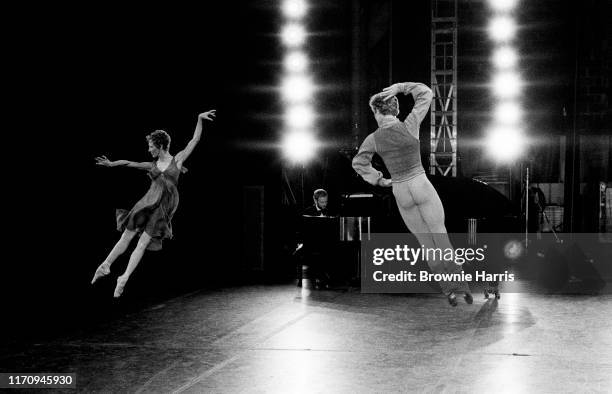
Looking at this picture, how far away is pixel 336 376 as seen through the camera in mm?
4180

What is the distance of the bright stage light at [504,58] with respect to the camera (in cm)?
1361

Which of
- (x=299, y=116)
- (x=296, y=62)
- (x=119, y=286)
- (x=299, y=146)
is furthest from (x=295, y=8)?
(x=119, y=286)

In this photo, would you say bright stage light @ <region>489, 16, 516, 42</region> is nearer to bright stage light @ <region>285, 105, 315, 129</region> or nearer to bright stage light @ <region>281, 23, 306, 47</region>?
bright stage light @ <region>285, 105, 315, 129</region>

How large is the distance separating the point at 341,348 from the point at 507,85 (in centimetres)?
985

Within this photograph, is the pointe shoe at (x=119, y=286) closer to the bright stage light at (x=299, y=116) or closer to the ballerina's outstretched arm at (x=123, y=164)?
the ballerina's outstretched arm at (x=123, y=164)

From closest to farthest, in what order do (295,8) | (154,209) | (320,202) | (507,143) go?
(154,209) → (320,202) → (295,8) → (507,143)

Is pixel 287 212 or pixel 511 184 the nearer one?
pixel 287 212

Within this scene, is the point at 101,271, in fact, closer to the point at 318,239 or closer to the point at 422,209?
the point at 318,239

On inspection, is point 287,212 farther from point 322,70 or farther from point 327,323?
point 327,323

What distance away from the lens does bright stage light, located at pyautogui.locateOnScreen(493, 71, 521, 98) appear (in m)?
13.6

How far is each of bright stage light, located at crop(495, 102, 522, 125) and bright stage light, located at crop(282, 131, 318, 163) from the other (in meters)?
3.96

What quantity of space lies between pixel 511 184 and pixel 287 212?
4.50m

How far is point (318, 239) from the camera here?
8055 millimetres

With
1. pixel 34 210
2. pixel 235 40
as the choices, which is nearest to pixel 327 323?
pixel 34 210
